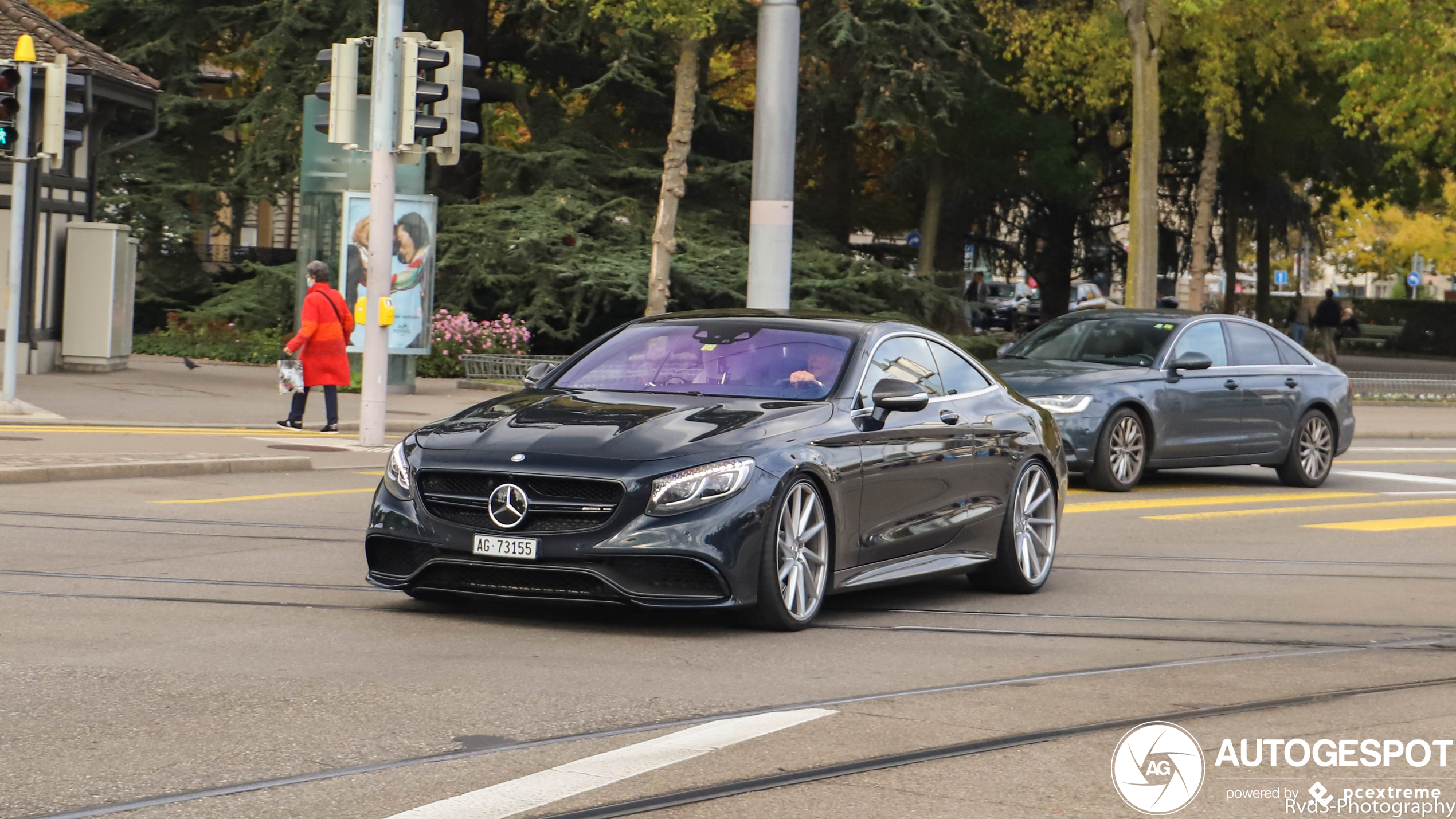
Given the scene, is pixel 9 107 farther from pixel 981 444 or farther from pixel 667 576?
pixel 667 576

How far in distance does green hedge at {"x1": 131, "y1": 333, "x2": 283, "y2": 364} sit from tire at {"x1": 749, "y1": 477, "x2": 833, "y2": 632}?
935 inches

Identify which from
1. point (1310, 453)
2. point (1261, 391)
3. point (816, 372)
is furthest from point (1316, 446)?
point (816, 372)

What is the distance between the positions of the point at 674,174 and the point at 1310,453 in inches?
485

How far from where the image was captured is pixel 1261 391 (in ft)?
59.7

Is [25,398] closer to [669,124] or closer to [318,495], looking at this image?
[318,495]

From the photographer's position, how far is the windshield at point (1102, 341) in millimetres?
17625

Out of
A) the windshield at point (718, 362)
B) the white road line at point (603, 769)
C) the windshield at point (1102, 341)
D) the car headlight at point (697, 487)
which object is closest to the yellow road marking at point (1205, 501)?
the windshield at point (1102, 341)

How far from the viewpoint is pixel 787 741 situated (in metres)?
6.58

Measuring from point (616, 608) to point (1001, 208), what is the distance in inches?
1352

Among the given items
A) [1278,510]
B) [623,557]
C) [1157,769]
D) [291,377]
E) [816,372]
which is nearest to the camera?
[1157,769]

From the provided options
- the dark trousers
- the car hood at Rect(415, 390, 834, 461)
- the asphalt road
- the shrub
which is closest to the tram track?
the asphalt road

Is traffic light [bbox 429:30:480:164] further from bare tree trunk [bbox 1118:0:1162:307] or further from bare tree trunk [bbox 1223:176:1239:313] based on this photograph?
bare tree trunk [bbox 1223:176:1239:313]

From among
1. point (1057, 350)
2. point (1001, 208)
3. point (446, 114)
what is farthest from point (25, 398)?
point (1001, 208)

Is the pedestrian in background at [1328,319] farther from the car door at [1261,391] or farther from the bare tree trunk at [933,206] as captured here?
the car door at [1261,391]
